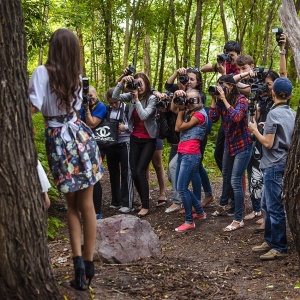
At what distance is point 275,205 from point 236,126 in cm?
146

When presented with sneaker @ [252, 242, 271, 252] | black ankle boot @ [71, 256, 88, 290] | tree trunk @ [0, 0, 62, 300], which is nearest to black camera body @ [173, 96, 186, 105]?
sneaker @ [252, 242, 271, 252]

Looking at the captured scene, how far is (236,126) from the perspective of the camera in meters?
6.66

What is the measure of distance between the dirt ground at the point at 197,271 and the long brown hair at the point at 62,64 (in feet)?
4.55

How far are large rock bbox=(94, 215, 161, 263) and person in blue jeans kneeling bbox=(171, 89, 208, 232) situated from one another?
3.15ft

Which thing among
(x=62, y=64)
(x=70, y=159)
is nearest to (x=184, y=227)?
(x=70, y=159)

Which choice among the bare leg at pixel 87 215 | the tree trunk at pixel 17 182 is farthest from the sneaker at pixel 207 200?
the tree trunk at pixel 17 182

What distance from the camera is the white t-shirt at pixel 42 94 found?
3.50 metres

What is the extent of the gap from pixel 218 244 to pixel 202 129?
1.53 metres

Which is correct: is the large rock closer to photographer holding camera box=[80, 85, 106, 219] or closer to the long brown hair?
photographer holding camera box=[80, 85, 106, 219]

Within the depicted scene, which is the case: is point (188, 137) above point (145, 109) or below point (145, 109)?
below

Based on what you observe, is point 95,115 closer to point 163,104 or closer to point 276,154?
point 163,104

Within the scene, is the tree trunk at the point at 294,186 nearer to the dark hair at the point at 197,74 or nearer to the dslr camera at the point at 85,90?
the dslr camera at the point at 85,90

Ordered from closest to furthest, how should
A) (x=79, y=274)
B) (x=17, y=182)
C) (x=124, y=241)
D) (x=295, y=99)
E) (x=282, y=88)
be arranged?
(x=17, y=182)
(x=79, y=274)
(x=282, y=88)
(x=124, y=241)
(x=295, y=99)

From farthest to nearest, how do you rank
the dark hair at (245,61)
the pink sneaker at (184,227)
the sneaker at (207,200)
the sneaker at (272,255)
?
the sneaker at (207,200) → the dark hair at (245,61) → the pink sneaker at (184,227) → the sneaker at (272,255)
